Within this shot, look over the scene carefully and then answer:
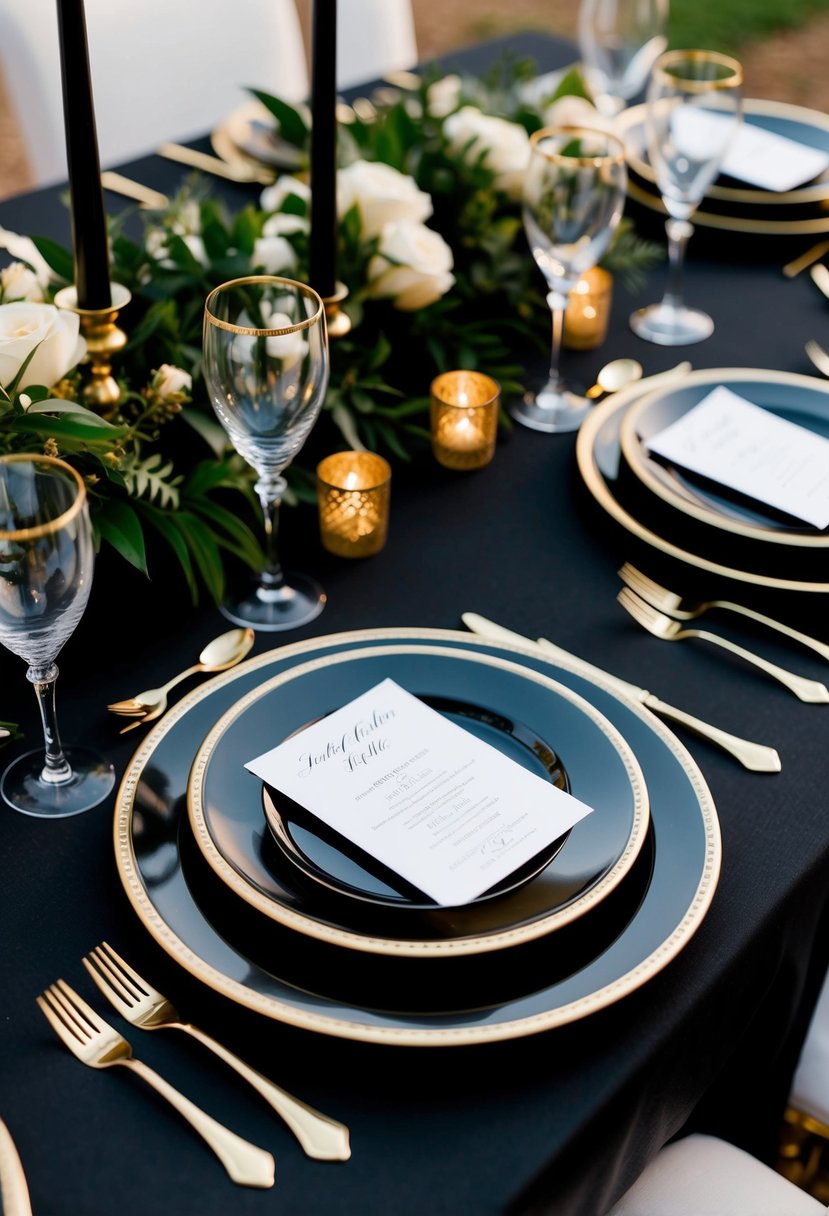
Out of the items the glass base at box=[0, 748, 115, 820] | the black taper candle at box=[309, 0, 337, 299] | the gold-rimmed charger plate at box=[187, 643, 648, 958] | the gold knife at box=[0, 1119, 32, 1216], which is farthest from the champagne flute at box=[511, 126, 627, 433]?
the gold knife at box=[0, 1119, 32, 1216]

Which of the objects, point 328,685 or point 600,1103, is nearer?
point 600,1103

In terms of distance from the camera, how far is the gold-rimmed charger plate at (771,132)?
5.16 feet

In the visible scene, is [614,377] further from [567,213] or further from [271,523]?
[271,523]

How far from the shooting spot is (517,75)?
164 centimetres

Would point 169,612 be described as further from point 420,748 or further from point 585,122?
point 585,122

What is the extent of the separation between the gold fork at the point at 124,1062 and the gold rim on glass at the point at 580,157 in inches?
33.1

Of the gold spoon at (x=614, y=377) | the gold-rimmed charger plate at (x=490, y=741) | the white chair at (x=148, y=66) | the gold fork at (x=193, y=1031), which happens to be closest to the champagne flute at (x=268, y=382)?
the gold-rimmed charger plate at (x=490, y=741)

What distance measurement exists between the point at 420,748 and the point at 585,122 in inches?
38.4

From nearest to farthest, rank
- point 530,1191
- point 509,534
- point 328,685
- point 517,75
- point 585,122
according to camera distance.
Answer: point 530,1191, point 328,685, point 509,534, point 585,122, point 517,75

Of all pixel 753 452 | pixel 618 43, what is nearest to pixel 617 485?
pixel 753 452

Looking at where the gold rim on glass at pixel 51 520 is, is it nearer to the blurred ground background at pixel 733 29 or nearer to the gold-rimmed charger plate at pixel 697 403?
the gold-rimmed charger plate at pixel 697 403

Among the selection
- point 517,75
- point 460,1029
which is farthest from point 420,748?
point 517,75

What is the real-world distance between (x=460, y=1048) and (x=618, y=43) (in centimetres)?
155

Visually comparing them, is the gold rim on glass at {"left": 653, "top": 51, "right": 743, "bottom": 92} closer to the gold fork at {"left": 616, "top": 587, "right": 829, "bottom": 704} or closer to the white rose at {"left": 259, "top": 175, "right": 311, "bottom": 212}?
the white rose at {"left": 259, "top": 175, "right": 311, "bottom": 212}
